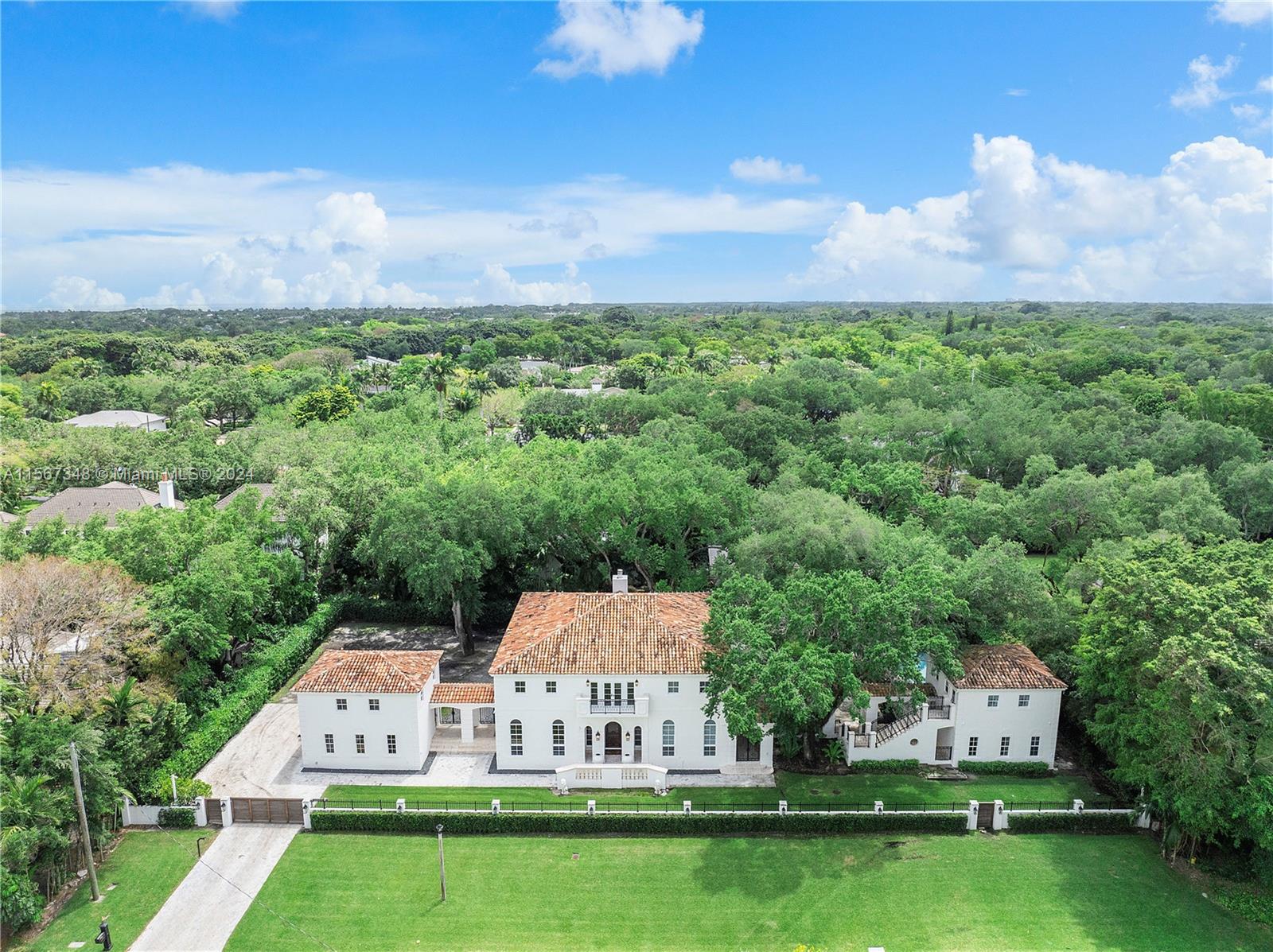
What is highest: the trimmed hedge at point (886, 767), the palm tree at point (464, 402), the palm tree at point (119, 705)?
the palm tree at point (464, 402)

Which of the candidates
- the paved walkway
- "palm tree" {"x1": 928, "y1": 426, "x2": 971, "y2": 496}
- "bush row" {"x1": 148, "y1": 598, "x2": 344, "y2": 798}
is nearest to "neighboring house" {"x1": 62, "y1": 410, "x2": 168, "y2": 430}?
"bush row" {"x1": 148, "y1": 598, "x2": 344, "y2": 798}

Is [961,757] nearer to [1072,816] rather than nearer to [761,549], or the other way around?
[1072,816]

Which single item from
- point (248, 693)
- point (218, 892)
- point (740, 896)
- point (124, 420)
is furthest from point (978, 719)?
point (124, 420)

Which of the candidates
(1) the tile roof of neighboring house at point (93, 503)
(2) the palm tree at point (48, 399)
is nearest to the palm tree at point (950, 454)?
(1) the tile roof of neighboring house at point (93, 503)

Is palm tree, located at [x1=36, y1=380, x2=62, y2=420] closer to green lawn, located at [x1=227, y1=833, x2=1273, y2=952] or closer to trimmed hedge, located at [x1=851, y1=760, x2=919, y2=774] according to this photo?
green lawn, located at [x1=227, y1=833, x2=1273, y2=952]

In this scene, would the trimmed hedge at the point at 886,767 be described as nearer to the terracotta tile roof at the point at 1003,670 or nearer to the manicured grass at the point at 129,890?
the terracotta tile roof at the point at 1003,670
